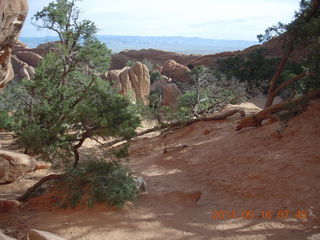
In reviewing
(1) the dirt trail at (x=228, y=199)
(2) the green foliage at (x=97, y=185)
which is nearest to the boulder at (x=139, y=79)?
(1) the dirt trail at (x=228, y=199)

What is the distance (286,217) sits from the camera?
5.31m

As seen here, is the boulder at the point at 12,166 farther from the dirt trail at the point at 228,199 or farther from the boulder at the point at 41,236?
the boulder at the point at 41,236

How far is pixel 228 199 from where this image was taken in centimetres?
664

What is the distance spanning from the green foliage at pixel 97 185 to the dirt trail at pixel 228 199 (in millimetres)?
220

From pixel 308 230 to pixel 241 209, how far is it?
1.34m

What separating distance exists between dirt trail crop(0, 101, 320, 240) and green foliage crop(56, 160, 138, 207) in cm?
22

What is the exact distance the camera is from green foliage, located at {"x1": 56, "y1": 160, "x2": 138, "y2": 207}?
6.05m

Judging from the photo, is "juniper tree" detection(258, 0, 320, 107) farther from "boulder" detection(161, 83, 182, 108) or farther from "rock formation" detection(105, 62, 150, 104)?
"rock formation" detection(105, 62, 150, 104)

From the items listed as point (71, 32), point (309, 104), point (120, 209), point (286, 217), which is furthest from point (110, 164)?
point (71, 32)

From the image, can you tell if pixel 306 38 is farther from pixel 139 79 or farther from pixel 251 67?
pixel 251 67
